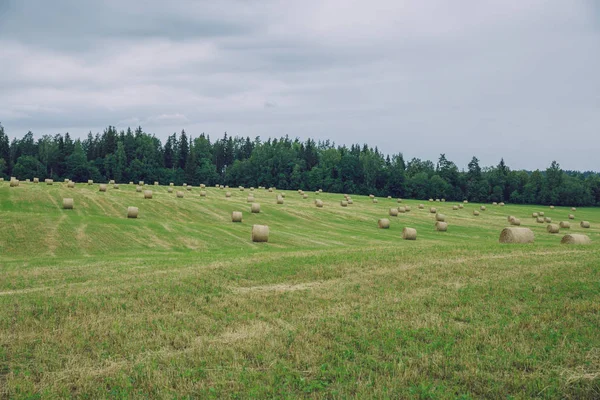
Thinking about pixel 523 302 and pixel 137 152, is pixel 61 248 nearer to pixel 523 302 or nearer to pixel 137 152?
pixel 523 302

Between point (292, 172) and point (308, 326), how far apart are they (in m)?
151

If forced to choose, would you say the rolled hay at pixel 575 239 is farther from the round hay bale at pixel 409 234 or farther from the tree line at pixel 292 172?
the tree line at pixel 292 172

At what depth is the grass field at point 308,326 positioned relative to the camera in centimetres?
829

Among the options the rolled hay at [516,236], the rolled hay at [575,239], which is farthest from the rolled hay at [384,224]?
the rolled hay at [575,239]

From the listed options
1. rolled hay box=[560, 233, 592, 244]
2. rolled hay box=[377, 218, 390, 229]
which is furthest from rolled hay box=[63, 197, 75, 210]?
rolled hay box=[560, 233, 592, 244]

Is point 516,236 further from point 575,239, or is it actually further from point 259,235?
point 259,235

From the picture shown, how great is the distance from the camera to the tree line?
14212 centimetres

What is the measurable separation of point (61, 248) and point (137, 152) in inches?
5683

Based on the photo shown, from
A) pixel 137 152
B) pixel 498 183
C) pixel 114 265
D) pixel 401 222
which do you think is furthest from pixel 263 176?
pixel 114 265

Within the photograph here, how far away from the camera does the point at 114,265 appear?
20266mm

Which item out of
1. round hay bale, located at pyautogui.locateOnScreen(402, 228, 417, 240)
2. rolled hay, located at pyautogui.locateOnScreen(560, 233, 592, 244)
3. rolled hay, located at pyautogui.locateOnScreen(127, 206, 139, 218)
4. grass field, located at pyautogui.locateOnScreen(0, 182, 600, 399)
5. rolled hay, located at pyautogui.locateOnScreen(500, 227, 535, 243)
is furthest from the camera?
rolled hay, located at pyautogui.locateOnScreen(127, 206, 139, 218)

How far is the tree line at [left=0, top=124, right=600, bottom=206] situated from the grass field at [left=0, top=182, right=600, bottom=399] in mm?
131950

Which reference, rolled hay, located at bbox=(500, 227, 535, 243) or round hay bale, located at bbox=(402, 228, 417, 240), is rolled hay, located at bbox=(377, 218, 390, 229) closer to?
round hay bale, located at bbox=(402, 228, 417, 240)

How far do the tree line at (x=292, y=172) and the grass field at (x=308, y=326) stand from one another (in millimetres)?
131950
